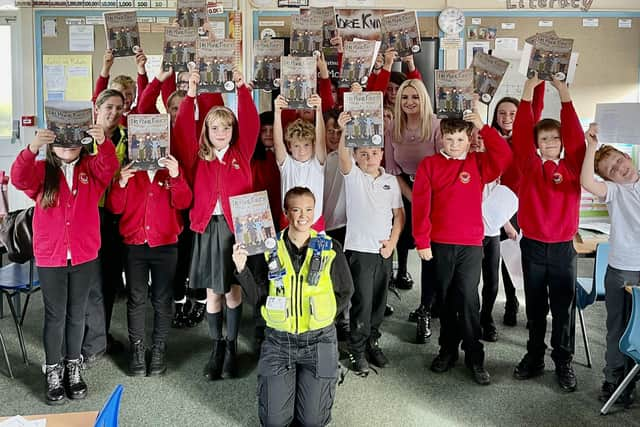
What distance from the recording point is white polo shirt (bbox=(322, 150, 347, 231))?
3197mm

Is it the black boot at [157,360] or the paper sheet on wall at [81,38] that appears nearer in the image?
the black boot at [157,360]

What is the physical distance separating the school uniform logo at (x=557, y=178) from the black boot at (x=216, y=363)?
5.73 ft

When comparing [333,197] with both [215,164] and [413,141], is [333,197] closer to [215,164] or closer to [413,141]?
[413,141]

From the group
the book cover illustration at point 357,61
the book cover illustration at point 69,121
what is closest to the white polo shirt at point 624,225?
the book cover illustration at point 357,61

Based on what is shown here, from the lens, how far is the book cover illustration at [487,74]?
2805 mm

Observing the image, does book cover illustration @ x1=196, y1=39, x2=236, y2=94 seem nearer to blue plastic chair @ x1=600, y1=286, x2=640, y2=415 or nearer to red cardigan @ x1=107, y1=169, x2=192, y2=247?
red cardigan @ x1=107, y1=169, x2=192, y2=247

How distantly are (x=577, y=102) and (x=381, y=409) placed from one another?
12.4 ft

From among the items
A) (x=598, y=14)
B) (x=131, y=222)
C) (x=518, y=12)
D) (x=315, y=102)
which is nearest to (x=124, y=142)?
(x=131, y=222)

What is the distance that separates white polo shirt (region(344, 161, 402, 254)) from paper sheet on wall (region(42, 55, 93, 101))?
10.8ft


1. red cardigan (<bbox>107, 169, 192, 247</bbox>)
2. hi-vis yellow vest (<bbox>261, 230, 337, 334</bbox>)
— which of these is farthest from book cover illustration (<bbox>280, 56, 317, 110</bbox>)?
hi-vis yellow vest (<bbox>261, 230, 337, 334</bbox>)

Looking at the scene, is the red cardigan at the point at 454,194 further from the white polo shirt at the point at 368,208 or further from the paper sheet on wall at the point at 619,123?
the paper sheet on wall at the point at 619,123

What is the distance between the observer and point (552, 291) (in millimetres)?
2748

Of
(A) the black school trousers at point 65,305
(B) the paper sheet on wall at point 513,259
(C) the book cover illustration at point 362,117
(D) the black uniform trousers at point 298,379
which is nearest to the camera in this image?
(D) the black uniform trousers at point 298,379

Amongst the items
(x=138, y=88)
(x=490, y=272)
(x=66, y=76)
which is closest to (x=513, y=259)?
(x=490, y=272)
